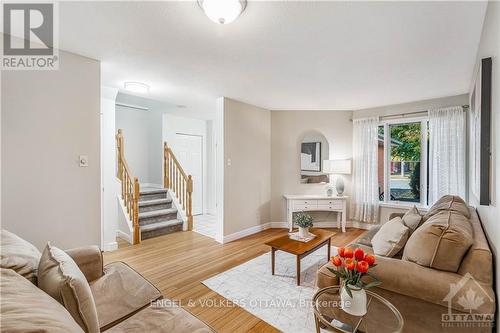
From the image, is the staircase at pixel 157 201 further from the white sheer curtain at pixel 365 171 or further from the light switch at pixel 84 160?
the white sheer curtain at pixel 365 171

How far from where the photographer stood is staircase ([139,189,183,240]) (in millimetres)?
4271

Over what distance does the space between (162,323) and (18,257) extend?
33.2 inches

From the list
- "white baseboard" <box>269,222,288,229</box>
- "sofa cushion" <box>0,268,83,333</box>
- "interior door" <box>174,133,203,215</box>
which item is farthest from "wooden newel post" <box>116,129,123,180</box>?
"sofa cushion" <box>0,268,83,333</box>

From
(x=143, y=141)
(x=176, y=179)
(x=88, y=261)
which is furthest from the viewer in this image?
(x=143, y=141)

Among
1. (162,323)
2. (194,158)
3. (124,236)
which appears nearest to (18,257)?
(162,323)

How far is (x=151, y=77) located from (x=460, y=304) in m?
3.59

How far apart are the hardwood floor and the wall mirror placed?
1.18m

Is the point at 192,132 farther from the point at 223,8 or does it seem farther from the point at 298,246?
the point at 223,8

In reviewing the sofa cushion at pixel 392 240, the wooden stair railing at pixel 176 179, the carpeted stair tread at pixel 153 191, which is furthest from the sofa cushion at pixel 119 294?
the carpeted stair tread at pixel 153 191

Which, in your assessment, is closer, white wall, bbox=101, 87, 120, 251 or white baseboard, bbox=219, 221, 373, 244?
white wall, bbox=101, 87, 120, 251

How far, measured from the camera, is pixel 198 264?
3098 mm

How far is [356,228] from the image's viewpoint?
15.7ft

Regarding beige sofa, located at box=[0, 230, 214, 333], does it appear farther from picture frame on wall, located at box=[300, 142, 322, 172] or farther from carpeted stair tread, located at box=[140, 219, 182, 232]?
picture frame on wall, located at box=[300, 142, 322, 172]

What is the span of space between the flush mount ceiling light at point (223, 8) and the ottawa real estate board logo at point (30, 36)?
1.12 metres
